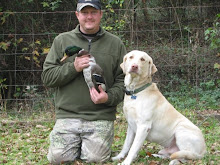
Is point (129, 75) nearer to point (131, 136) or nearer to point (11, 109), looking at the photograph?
point (131, 136)

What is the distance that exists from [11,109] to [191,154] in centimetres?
458

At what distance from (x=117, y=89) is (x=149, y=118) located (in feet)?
2.21

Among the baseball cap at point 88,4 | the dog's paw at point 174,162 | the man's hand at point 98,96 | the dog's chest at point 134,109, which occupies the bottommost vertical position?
the dog's paw at point 174,162

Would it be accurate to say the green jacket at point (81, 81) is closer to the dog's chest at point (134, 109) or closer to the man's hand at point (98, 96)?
the man's hand at point (98, 96)

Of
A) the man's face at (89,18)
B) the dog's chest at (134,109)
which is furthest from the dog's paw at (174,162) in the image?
the man's face at (89,18)

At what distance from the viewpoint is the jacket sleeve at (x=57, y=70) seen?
450 cm

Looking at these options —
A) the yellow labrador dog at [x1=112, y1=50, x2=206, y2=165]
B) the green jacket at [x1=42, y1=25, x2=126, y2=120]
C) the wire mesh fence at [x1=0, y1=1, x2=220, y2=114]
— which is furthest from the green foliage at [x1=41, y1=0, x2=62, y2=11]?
the yellow labrador dog at [x1=112, y1=50, x2=206, y2=165]

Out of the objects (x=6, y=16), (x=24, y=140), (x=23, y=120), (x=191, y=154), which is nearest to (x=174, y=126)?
(x=191, y=154)

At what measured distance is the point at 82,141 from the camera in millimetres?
4746

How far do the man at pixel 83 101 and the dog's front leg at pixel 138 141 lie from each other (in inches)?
20.6

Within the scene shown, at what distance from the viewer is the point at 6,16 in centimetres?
782

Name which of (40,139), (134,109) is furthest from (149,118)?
(40,139)

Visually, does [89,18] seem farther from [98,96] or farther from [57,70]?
[98,96]

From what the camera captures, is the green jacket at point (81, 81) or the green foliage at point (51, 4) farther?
the green foliage at point (51, 4)
